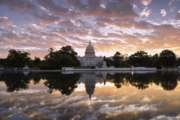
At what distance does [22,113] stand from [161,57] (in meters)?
99.2

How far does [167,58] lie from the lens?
4134 inches

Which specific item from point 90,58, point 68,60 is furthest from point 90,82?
point 90,58

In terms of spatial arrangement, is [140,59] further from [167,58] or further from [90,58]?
[90,58]

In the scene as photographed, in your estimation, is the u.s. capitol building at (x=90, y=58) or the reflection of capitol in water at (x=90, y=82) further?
the u.s. capitol building at (x=90, y=58)

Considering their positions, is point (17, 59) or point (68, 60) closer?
point (68, 60)

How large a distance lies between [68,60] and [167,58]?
37335 mm

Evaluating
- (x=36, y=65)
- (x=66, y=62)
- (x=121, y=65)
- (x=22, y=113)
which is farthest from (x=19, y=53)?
(x=22, y=113)

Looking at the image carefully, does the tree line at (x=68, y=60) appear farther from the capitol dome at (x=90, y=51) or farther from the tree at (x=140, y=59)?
the capitol dome at (x=90, y=51)

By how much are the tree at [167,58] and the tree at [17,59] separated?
48.1 meters

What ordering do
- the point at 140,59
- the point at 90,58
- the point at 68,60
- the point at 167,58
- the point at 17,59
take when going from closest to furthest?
the point at 68,60 < the point at 17,59 < the point at 167,58 < the point at 140,59 < the point at 90,58

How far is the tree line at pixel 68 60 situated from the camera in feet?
294

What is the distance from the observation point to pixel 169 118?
33.7ft

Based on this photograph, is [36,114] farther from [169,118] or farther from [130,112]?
[169,118]

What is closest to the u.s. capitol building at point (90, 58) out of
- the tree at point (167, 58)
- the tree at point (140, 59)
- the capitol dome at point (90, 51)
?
the capitol dome at point (90, 51)
